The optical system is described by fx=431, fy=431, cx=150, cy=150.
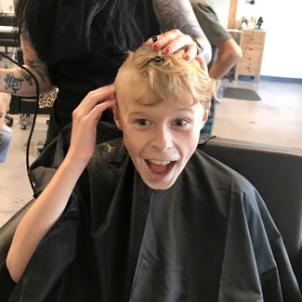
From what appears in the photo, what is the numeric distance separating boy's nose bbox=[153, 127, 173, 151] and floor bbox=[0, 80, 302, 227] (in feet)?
5.20

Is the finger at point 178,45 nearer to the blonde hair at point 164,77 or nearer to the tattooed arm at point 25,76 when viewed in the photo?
the blonde hair at point 164,77

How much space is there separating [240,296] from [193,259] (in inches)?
4.8

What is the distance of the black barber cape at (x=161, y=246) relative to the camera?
2.91 feet

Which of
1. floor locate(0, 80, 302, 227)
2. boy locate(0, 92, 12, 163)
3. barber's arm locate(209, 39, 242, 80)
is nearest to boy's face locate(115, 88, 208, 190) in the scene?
boy locate(0, 92, 12, 163)

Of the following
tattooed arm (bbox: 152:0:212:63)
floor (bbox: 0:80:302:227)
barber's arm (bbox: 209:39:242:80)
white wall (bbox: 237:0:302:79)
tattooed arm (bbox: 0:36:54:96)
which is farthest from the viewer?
white wall (bbox: 237:0:302:79)

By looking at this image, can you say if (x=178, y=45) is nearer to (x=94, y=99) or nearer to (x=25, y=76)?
(x=94, y=99)

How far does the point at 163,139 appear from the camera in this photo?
824 mm

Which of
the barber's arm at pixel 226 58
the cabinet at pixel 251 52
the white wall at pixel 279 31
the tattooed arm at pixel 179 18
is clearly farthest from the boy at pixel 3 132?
the white wall at pixel 279 31

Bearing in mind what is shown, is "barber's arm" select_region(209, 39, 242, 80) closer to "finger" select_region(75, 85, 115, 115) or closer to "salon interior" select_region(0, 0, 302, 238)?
"salon interior" select_region(0, 0, 302, 238)

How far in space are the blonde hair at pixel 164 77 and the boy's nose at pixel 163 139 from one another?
0.06 meters

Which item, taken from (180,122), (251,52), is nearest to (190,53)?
(180,122)

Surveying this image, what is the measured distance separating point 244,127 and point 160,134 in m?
3.60

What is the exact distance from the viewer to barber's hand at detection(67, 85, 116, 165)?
831 millimetres

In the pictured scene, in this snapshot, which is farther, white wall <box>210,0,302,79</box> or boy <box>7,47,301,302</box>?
white wall <box>210,0,302,79</box>
